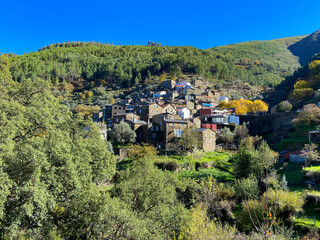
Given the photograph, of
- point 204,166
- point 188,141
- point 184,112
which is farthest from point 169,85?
point 204,166

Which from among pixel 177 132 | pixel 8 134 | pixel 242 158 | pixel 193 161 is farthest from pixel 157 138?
pixel 8 134

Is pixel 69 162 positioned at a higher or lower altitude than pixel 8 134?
lower

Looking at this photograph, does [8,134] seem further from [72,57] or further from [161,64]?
[72,57]

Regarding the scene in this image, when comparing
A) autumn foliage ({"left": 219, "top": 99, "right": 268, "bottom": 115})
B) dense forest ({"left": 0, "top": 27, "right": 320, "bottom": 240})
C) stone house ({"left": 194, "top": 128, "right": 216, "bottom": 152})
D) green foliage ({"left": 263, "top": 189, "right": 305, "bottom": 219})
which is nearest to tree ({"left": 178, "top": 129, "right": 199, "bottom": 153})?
dense forest ({"left": 0, "top": 27, "right": 320, "bottom": 240})

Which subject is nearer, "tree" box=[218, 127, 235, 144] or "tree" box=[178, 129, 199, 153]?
"tree" box=[178, 129, 199, 153]

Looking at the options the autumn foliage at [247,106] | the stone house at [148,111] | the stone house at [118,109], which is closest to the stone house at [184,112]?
the stone house at [148,111]

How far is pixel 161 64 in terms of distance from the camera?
120 meters

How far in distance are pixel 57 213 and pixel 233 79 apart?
341 ft

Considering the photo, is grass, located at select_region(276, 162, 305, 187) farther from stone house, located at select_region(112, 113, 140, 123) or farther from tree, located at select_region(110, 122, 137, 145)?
stone house, located at select_region(112, 113, 140, 123)

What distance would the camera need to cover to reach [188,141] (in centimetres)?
3984

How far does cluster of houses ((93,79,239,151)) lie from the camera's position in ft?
141

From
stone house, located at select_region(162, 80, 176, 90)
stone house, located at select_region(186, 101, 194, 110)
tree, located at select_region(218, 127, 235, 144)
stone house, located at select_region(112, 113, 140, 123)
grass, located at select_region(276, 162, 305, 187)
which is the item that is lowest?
grass, located at select_region(276, 162, 305, 187)

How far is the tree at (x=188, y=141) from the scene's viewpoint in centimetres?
3981

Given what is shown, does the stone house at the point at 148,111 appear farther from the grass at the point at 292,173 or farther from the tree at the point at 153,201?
the tree at the point at 153,201
